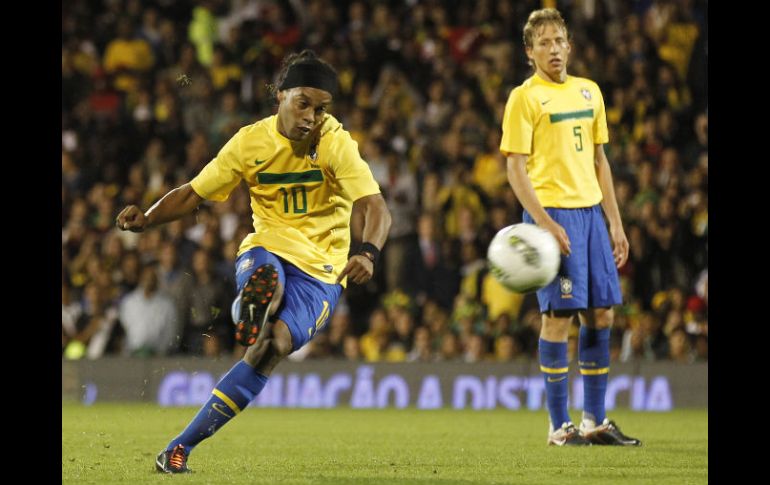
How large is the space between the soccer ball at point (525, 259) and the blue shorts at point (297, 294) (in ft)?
3.70

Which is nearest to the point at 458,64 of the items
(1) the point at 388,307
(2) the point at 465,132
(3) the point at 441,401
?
(2) the point at 465,132

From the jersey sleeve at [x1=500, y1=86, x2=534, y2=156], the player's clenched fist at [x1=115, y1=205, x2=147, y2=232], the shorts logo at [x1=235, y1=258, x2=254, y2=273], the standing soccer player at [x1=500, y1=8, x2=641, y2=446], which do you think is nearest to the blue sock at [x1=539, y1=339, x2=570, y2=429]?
the standing soccer player at [x1=500, y1=8, x2=641, y2=446]

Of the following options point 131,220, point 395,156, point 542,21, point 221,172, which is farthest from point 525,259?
point 395,156

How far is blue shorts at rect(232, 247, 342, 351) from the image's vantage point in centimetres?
623

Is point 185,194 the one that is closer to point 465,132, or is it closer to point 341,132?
point 341,132

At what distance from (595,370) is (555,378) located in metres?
0.29

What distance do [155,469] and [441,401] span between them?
6102 mm

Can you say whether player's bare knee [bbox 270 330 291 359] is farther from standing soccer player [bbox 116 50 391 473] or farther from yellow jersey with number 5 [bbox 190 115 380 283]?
yellow jersey with number 5 [bbox 190 115 380 283]

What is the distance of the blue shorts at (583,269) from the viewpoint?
25.3 feet

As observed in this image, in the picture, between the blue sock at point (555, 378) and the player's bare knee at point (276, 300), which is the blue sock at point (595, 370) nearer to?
the blue sock at point (555, 378)

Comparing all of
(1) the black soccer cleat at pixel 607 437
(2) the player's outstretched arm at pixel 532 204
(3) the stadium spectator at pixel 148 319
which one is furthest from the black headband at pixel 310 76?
(3) the stadium spectator at pixel 148 319

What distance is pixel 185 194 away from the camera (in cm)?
665

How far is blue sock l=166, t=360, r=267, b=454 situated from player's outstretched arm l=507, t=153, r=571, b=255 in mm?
2223
